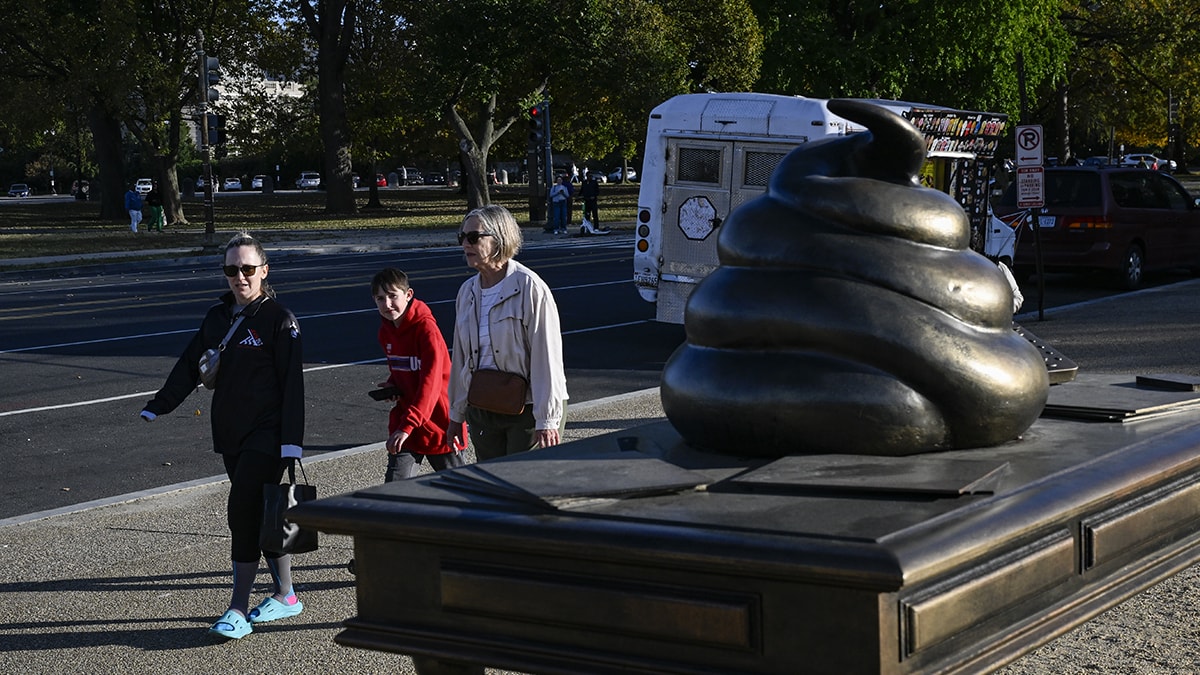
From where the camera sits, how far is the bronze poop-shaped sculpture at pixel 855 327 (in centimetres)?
359

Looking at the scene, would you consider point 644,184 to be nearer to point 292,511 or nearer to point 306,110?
point 292,511

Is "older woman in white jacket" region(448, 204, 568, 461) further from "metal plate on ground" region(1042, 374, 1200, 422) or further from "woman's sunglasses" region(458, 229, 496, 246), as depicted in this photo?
"metal plate on ground" region(1042, 374, 1200, 422)

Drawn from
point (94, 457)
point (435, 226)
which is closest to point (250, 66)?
point (435, 226)

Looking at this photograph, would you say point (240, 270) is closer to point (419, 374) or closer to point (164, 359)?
point (419, 374)

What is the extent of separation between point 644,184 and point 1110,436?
502 inches

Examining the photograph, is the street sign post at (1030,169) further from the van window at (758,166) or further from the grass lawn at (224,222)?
the grass lawn at (224,222)

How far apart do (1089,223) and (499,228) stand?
50.8ft

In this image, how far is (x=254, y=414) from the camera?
19.4ft

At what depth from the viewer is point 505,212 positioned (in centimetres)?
575

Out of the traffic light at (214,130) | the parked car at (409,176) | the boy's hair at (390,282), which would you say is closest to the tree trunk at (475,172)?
the traffic light at (214,130)

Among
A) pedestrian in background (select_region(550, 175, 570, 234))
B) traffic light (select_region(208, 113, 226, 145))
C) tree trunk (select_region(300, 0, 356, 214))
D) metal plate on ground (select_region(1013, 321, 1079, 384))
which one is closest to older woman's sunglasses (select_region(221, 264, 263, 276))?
metal plate on ground (select_region(1013, 321, 1079, 384))

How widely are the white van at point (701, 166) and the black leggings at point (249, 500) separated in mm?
9990

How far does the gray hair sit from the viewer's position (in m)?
5.70

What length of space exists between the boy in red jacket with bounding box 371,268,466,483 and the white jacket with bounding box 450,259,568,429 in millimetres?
623
